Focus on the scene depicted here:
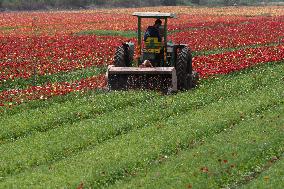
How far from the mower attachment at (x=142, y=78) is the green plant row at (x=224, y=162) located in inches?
190

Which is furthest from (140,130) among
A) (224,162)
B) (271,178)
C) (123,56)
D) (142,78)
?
(123,56)

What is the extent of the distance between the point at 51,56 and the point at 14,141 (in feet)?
56.2

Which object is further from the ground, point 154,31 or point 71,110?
point 154,31

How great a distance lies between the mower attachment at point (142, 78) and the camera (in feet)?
65.0

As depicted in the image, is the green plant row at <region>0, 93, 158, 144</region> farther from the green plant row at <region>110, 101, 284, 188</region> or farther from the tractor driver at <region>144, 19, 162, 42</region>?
the green plant row at <region>110, 101, 284, 188</region>

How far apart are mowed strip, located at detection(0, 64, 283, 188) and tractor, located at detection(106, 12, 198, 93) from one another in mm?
946

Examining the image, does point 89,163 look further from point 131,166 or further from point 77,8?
point 77,8

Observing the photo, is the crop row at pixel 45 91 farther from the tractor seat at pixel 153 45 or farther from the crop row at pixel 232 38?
the crop row at pixel 232 38

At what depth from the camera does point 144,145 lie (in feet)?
45.6

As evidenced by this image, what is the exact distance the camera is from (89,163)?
41.6 feet

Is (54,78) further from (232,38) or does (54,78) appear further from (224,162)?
(232,38)

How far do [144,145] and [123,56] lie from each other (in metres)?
8.37

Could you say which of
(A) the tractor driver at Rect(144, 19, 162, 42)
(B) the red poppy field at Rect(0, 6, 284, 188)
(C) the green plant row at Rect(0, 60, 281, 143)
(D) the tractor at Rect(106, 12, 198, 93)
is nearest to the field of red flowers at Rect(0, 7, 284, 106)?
(B) the red poppy field at Rect(0, 6, 284, 188)

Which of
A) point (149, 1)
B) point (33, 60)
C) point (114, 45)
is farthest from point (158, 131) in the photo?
point (149, 1)
